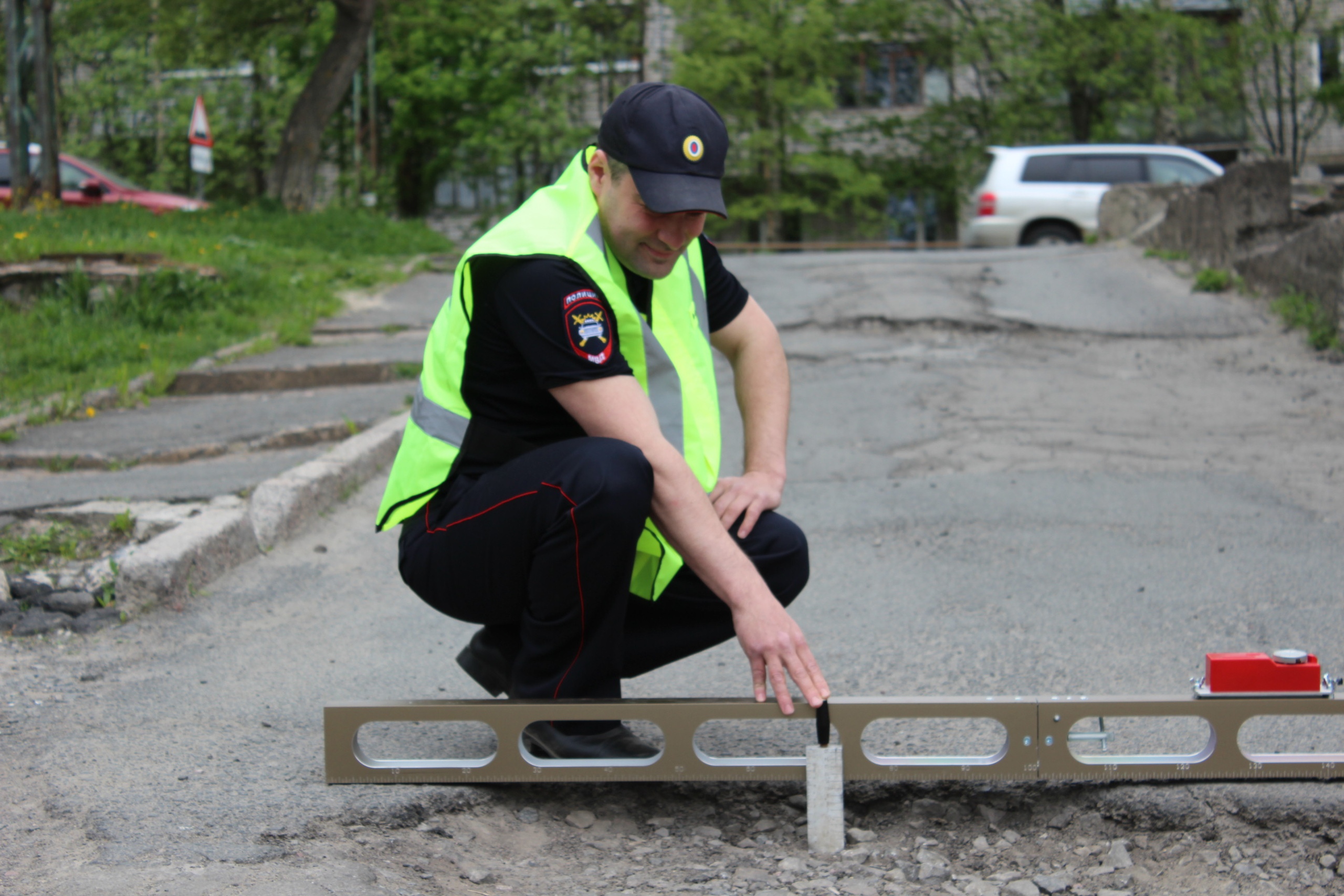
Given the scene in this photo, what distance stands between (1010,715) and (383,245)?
1206 centimetres

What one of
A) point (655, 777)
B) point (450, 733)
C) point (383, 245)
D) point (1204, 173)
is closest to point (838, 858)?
point (655, 777)

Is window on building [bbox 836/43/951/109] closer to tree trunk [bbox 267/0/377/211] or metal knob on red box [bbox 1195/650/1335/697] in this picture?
tree trunk [bbox 267/0/377/211]

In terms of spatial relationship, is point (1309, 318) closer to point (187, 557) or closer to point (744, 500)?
point (744, 500)

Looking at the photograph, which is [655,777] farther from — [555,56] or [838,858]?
[555,56]

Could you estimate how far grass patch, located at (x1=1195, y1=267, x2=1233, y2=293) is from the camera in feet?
29.6

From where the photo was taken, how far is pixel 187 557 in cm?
353

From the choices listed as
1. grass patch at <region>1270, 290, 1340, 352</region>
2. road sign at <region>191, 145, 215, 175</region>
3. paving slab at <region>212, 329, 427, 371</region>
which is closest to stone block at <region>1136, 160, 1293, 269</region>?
grass patch at <region>1270, 290, 1340, 352</region>

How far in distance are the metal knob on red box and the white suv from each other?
1279 centimetres

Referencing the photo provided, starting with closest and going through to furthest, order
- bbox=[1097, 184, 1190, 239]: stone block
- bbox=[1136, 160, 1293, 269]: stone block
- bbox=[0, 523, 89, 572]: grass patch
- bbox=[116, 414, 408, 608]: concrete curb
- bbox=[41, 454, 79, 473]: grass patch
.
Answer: bbox=[116, 414, 408, 608]: concrete curb < bbox=[0, 523, 89, 572]: grass patch < bbox=[41, 454, 79, 473]: grass patch < bbox=[1136, 160, 1293, 269]: stone block < bbox=[1097, 184, 1190, 239]: stone block

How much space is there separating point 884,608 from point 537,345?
1741 mm

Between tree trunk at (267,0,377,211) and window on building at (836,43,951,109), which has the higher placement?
window on building at (836,43,951,109)

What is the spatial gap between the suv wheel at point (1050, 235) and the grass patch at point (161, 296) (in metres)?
7.46

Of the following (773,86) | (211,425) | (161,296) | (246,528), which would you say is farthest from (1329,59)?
(246,528)

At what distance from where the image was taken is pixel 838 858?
82.1 inches
